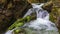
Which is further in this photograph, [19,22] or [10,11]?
[10,11]

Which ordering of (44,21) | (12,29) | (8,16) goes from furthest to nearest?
(44,21), (8,16), (12,29)

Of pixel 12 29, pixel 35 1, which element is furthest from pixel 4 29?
pixel 35 1

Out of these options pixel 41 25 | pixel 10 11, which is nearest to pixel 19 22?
pixel 10 11

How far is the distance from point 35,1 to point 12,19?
20.1 ft

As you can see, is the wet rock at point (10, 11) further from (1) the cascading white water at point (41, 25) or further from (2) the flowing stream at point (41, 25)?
(1) the cascading white water at point (41, 25)

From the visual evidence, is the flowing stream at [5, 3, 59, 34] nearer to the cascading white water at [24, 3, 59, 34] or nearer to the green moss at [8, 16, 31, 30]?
the cascading white water at [24, 3, 59, 34]

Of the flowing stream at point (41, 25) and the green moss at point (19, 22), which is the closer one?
the flowing stream at point (41, 25)

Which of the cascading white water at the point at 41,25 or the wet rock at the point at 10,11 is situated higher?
the wet rock at the point at 10,11

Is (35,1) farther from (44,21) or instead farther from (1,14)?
(1,14)

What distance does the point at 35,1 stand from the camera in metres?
16.0

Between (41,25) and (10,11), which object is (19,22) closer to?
(10,11)

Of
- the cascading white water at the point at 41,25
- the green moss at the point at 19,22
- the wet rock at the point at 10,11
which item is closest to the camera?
the cascading white water at the point at 41,25

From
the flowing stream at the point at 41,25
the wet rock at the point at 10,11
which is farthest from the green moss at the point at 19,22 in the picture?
the wet rock at the point at 10,11

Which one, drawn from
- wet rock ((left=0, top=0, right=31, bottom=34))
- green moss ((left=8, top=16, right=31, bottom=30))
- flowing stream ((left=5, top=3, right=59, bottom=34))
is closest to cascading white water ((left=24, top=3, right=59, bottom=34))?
flowing stream ((left=5, top=3, right=59, bottom=34))
